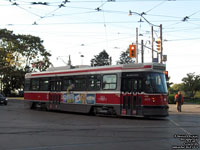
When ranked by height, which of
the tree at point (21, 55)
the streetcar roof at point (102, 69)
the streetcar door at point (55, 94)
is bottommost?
the streetcar door at point (55, 94)

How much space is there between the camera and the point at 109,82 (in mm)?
16844

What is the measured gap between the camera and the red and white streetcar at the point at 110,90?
50.4 ft

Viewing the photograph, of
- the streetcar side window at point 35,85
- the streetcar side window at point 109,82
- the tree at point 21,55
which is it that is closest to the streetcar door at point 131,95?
the streetcar side window at point 109,82

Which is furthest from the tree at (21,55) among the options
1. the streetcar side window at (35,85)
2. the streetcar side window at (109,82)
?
the streetcar side window at (109,82)

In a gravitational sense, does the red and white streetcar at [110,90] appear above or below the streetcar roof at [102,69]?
below

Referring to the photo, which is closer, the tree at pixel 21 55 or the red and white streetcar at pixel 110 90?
the red and white streetcar at pixel 110 90

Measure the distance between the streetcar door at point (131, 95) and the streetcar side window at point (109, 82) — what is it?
61cm

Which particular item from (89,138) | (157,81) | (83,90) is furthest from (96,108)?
(89,138)

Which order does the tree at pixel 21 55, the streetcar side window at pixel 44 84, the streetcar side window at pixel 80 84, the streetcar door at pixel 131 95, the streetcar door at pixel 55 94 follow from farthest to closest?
the tree at pixel 21 55, the streetcar side window at pixel 44 84, the streetcar door at pixel 55 94, the streetcar side window at pixel 80 84, the streetcar door at pixel 131 95

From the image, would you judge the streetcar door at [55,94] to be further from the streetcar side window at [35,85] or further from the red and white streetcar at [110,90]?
the streetcar side window at [35,85]

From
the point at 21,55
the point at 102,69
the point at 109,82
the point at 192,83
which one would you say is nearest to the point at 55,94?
the point at 102,69

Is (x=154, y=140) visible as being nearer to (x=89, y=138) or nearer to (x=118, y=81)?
(x=89, y=138)

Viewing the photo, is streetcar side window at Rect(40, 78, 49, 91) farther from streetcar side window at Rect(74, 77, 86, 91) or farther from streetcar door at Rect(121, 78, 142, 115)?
streetcar door at Rect(121, 78, 142, 115)

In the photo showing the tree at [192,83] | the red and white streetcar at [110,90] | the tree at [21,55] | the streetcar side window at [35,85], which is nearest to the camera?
the red and white streetcar at [110,90]
